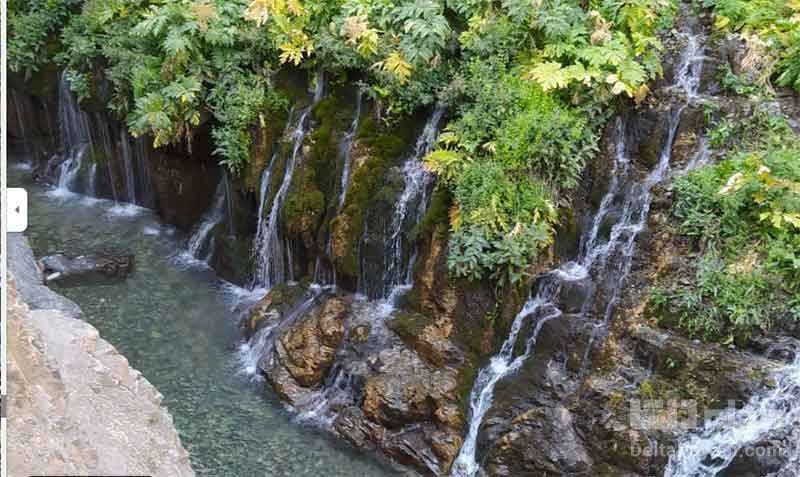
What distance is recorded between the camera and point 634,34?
1059 centimetres

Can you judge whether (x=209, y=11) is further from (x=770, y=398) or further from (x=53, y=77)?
(x=770, y=398)

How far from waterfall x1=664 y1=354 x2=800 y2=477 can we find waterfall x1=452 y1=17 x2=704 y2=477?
5.65ft

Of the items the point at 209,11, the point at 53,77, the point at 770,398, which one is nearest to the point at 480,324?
the point at 770,398

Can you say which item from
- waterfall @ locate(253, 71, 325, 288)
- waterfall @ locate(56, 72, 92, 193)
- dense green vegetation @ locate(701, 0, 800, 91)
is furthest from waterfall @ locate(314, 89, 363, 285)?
waterfall @ locate(56, 72, 92, 193)

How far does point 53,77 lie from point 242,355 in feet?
29.8

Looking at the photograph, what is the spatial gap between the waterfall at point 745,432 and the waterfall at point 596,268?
5.65 feet

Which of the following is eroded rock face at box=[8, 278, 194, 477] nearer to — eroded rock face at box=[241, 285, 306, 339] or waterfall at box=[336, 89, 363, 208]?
eroded rock face at box=[241, 285, 306, 339]

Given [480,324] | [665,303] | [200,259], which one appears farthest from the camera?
[200,259]

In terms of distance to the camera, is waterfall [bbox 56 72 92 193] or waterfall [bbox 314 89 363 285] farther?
waterfall [bbox 56 72 92 193]

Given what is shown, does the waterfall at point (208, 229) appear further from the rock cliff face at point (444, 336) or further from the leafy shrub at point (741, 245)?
the leafy shrub at point (741, 245)

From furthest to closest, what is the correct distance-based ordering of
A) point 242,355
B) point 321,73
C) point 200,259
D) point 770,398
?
point 200,259
point 321,73
point 242,355
point 770,398

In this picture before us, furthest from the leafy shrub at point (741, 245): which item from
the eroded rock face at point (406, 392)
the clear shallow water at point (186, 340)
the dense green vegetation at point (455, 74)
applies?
the clear shallow water at point (186, 340)

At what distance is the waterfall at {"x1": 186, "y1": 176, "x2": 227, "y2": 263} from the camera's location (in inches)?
539

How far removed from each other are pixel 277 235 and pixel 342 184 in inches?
61.4
